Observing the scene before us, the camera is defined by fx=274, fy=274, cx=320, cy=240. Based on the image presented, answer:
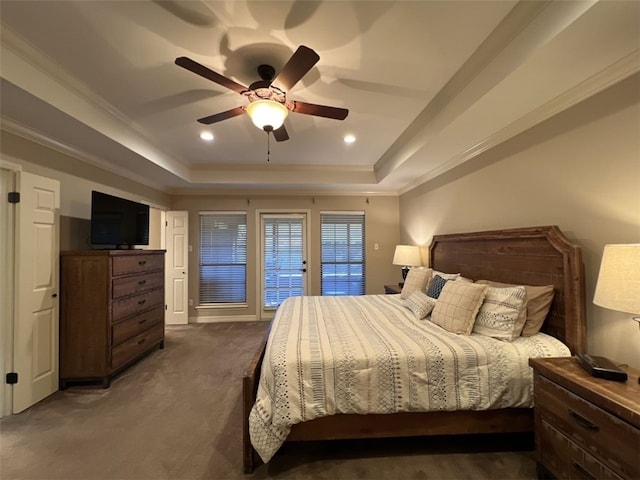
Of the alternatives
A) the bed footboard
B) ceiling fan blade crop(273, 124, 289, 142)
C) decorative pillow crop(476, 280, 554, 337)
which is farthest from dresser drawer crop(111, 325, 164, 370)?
decorative pillow crop(476, 280, 554, 337)

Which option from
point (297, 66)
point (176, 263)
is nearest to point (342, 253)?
point (176, 263)

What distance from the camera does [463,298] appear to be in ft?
7.00

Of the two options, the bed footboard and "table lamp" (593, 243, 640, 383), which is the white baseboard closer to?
the bed footboard

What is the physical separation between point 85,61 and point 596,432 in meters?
3.64

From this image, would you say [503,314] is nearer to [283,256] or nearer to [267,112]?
[267,112]

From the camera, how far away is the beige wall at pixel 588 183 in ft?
5.11

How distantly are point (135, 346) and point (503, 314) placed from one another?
3.69 metres

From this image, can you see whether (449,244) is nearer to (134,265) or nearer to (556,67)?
(556,67)

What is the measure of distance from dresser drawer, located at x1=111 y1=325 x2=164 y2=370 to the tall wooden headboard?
3.73 m

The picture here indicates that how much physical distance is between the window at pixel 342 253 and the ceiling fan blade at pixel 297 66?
11.5 feet

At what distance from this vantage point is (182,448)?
6.10 ft

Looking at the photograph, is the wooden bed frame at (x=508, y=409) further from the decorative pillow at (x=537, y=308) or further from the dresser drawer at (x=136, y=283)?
the dresser drawer at (x=136, y=283)

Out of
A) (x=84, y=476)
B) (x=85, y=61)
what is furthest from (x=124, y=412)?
(x=85, y=61)

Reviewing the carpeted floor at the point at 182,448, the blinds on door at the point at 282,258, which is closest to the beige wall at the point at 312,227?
the blinds on door at the point at 282,258
